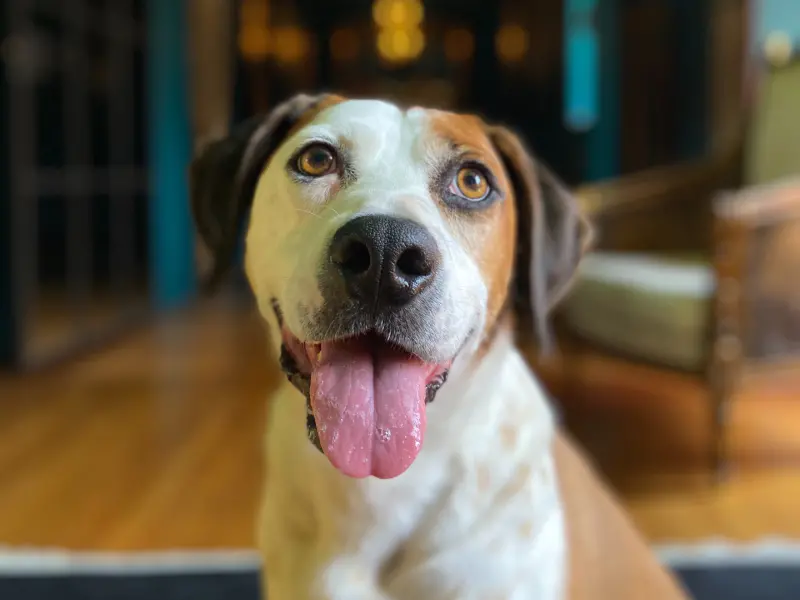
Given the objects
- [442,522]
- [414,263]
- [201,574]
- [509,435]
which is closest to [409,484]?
[442,522]

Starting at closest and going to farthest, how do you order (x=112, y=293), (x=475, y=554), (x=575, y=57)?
(x=475, y=554) → (x=112, y=293) → (x=575, y=57)

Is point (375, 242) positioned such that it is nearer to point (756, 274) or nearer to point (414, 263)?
point (414, 263)

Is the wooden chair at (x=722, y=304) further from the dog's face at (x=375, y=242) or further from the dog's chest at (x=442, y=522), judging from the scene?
the dog's chest at (x=442, y=522)

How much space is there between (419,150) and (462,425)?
1.30 ft

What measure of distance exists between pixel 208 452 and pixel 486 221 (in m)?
2.12

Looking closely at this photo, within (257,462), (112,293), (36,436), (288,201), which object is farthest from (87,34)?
(288,201)

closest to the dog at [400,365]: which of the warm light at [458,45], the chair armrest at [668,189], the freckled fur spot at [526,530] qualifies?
A: the freckled fur spot at [526,530]

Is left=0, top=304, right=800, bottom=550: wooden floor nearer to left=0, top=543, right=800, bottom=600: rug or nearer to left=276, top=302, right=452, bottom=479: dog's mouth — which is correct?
left=0, top=543, right=800, bottom=600: rug

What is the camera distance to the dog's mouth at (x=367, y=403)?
1.02 m

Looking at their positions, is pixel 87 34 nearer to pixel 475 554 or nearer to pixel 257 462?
pixel 257 462

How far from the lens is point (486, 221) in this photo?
1.20 meters

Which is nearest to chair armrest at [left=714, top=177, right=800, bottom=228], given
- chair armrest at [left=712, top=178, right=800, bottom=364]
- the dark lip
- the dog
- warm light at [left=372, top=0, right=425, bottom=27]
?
chair armrest at [left=712, top=178, right=800, bottom=364]

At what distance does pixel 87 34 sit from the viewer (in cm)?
526

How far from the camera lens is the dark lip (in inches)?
41.3
